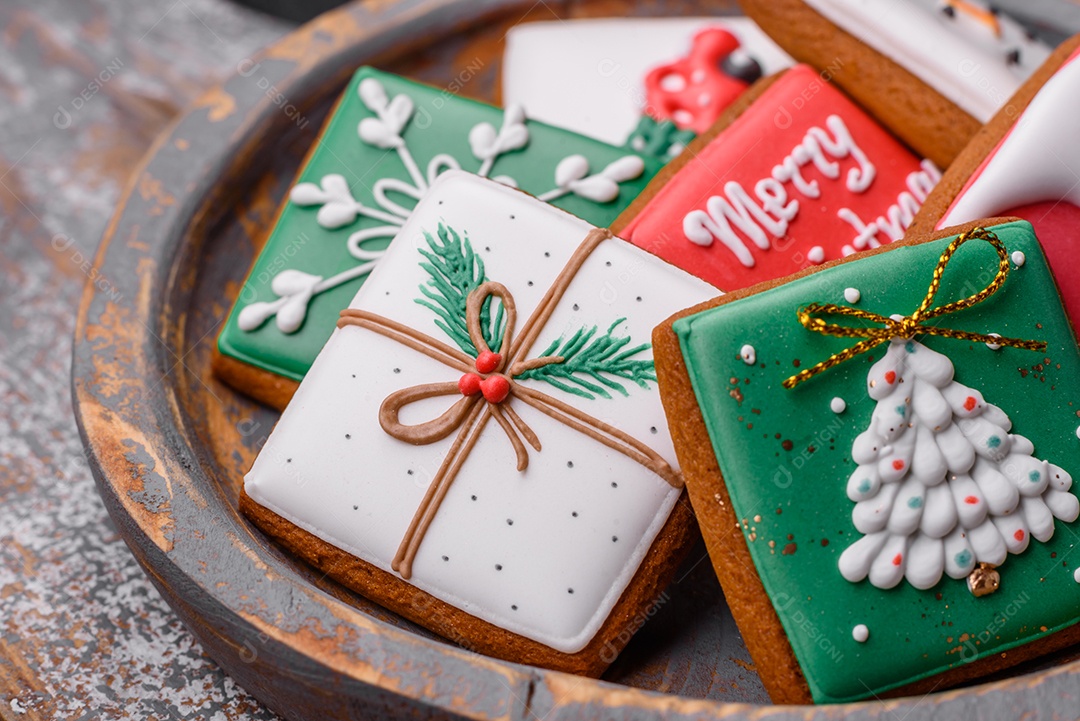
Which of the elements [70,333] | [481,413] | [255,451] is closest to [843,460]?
[481,413]

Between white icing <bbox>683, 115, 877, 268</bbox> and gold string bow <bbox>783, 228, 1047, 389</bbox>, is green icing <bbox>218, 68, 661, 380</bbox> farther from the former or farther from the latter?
gold string bow <bbox>783, 228, 1047, 389</bbox>

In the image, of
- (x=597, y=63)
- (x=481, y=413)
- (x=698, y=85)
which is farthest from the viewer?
(x=597, y=63)

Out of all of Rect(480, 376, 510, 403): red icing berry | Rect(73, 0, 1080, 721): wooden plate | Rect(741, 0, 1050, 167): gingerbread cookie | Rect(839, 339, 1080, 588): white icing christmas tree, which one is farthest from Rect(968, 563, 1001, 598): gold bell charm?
Rect(741, 0, 1050, 167): gingerbread cookie

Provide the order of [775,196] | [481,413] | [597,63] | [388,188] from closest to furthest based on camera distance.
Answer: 1. [481,413]
2. [775,196]
3. [388,188]
4. [597,63]

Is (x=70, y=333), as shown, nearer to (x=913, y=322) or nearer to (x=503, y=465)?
(x=503, y=465)

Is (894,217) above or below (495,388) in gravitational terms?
above

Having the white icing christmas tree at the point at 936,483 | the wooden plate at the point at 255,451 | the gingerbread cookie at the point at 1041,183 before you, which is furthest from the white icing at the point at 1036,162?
the wooden plate at the point at 255,451

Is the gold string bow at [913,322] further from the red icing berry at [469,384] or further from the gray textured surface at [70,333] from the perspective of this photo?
the gray textured surface at [70,333]

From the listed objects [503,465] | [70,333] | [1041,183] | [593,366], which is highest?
[1041,183]
